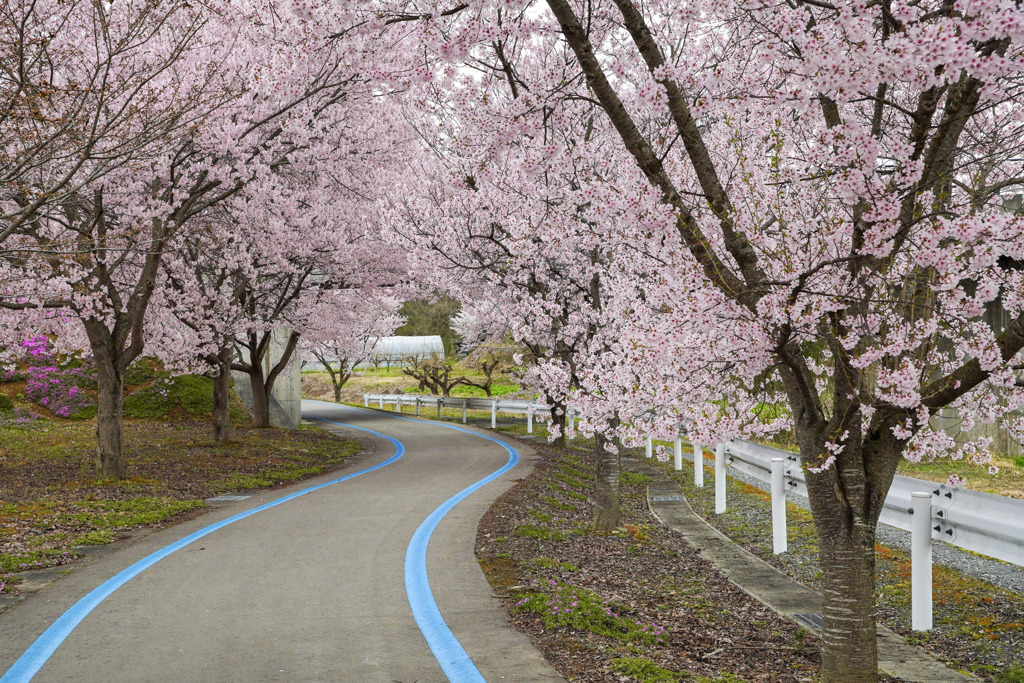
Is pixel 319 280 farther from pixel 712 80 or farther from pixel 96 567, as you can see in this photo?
pixel 712 80

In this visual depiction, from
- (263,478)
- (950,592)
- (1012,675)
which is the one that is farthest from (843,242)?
(263,478)

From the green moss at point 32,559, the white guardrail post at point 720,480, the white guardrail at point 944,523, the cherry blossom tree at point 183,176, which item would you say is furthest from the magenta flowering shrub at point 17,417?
the white guardrail at point 944,523

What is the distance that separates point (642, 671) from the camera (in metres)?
5.29

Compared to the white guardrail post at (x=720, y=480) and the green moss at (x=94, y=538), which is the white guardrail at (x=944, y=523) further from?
the green moss at (x=94, y=538)

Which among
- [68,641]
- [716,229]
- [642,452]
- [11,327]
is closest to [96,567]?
[68,641]

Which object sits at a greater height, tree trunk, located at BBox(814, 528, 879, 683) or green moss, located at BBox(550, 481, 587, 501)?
tree trunk, located at BBox(814, 528, 879, 683)

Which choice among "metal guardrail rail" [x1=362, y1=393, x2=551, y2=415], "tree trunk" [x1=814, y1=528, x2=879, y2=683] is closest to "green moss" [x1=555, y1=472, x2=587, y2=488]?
"metal guardrail rail" [x1=362, y1=393, x2=551, y2=415]

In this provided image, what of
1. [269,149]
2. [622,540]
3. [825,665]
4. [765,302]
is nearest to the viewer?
[765,302]

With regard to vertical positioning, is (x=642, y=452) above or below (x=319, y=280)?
below

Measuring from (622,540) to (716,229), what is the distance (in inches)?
241

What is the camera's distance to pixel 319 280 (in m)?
24.8

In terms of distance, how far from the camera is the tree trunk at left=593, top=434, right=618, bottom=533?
11.8m

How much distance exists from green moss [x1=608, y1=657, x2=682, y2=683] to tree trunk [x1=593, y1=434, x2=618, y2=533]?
20.4ft

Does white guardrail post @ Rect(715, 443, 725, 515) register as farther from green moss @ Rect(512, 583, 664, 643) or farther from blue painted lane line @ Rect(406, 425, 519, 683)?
green moss @ Rect(512, 583, 664, 643)
